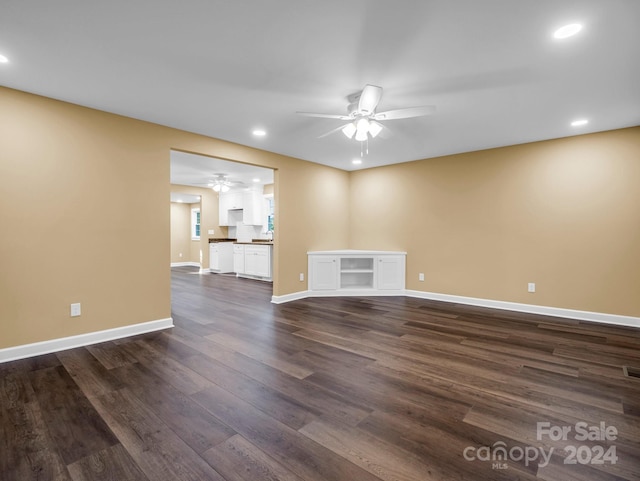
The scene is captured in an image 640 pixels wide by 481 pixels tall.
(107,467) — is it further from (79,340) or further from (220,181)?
(220,181)

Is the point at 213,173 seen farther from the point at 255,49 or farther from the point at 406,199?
the point at 255,49

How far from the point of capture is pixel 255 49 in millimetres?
2174

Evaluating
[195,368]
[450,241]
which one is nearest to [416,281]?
[450,241]

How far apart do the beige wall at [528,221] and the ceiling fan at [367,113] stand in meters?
2.53

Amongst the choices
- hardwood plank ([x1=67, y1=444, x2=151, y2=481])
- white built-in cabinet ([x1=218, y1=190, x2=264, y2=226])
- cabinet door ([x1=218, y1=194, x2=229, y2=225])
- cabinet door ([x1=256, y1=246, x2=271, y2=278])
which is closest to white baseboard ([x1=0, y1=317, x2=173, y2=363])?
hardwood plank ([x1=67, y1=444, x2=151, y2=481])

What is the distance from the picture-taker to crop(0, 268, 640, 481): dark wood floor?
152 cm

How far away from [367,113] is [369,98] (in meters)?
0.30

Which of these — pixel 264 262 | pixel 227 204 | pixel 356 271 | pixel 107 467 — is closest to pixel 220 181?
pixel 227 204

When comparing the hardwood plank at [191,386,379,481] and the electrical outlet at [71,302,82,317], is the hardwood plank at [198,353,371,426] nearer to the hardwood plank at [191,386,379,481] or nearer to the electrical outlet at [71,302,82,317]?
the hardwood plank at [191,386,379,481]

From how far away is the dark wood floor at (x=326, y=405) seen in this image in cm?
152

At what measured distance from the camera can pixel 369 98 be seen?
2.58 m

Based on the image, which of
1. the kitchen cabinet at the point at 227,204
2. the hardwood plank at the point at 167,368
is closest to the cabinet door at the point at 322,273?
the hardwood plank at the point at 167,368

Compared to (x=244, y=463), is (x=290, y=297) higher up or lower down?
higher up

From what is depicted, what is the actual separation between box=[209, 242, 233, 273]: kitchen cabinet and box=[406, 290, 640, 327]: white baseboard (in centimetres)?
541
